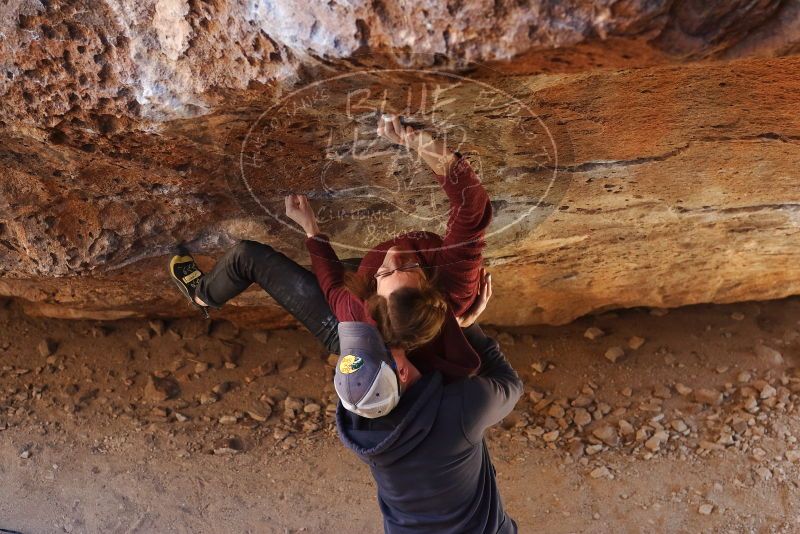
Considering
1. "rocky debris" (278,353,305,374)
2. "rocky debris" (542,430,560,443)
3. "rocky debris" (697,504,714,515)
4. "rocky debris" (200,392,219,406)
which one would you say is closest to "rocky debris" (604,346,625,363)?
"rocky debris" (542,430,560,443)

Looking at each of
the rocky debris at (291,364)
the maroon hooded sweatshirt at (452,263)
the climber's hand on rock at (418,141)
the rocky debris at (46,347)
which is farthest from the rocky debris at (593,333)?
the rocky debris at (46,347)

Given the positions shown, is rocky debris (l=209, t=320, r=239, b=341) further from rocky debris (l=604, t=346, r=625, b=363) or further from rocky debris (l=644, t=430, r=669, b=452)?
rocky debris (l=644, t=430, r=669, b=452)

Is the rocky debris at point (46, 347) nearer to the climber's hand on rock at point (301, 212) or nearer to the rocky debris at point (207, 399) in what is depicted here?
the rocky debris at point (207, 399)

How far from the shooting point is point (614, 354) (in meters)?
3.37

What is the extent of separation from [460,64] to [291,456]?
201 centimetres

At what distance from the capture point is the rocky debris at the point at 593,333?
345 centimetres

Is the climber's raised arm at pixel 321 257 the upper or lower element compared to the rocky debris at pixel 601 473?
upper

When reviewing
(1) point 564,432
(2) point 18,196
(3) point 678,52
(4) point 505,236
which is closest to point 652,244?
(4) point 505,236

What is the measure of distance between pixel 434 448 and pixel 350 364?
30cm

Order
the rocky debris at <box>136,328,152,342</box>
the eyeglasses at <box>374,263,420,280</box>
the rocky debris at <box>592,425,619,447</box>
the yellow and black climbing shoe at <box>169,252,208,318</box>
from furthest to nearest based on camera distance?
the rocky debris at <box>136,328,152,342</box> → the rocky debris at <box>592,425,619,447</box> → the yellow and black climbing shoe at <box>169,252,208,318</box> → the eyeglasses at <box>374,263,420,280</box>

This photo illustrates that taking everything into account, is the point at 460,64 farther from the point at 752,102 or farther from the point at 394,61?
the point at 752,102

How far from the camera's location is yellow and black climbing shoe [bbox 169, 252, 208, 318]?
8.11ft

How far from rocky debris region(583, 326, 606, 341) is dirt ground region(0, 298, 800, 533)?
0.06 ft

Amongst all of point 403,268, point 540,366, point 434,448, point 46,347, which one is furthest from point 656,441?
point 46,347
